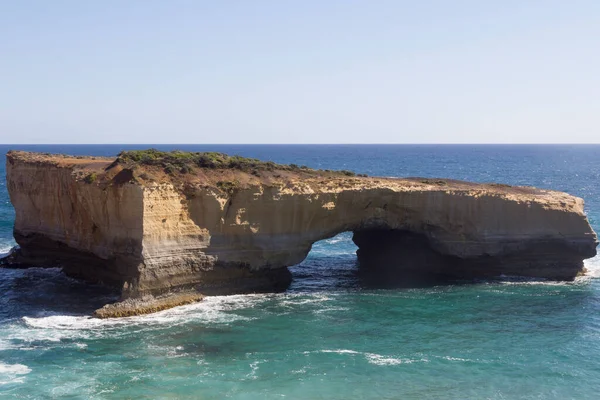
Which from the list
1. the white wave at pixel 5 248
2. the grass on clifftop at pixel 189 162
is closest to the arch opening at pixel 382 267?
the grass on clifftop at pixel 189 162

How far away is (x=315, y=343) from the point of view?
30500mm

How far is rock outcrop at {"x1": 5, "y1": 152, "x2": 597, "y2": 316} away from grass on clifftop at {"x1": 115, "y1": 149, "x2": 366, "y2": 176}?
172 millimetres

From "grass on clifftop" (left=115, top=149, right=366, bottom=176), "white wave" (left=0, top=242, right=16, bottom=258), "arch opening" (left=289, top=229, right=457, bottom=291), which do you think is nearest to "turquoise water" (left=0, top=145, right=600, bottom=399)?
"arch opening" (left=289, top=229, right=457, bottom=291)

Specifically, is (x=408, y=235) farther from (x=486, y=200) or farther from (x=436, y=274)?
(x=486, y=200)

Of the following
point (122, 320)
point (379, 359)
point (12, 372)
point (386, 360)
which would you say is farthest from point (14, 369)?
point (386, 360)

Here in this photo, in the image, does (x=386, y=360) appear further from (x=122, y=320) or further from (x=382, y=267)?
(x=382, y=267)

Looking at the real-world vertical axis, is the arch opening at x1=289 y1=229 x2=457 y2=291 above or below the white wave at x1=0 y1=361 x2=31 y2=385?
above

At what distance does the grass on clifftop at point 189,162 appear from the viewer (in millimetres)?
38281

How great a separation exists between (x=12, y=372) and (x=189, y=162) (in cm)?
1719

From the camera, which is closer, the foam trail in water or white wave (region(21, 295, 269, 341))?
white wave (region(21, 295, 269, 341))

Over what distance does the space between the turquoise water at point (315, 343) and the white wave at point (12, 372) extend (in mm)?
76

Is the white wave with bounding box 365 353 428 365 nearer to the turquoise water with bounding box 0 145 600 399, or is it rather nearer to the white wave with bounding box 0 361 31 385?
the turquoise water with bounding box 0 145 600 399

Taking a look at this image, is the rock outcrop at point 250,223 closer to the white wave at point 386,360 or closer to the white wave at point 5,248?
the white wave at point 5,248

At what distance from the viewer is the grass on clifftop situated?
3828cm
